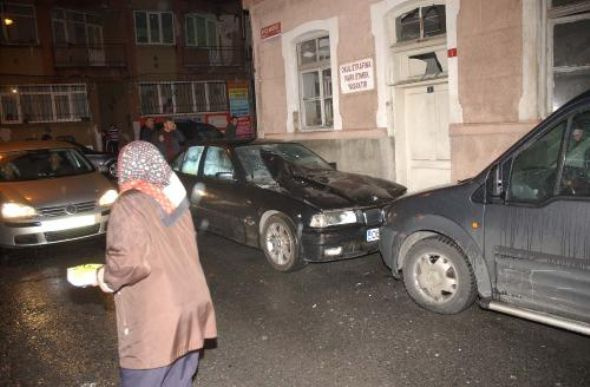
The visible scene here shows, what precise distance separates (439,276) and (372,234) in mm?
1400

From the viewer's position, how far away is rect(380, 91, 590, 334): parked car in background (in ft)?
11.8

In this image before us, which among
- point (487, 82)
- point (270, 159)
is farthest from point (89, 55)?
point (487, 82)

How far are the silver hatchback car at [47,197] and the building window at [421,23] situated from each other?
5993 millimetres

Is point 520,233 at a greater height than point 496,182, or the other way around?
point 496,182

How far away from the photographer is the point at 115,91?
27.6 m

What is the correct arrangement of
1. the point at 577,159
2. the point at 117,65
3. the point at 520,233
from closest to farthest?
the point at 577,159, the point at 520,233, the point at 117,65

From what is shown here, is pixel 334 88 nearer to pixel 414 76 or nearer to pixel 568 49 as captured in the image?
pixel 414 76

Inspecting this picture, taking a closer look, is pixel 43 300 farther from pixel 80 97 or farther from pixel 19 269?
pixel 80 97

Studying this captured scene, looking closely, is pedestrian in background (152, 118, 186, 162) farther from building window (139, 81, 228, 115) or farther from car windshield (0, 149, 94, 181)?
building window (139, 81, 228, 115)

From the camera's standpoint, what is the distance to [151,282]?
8.05 feet

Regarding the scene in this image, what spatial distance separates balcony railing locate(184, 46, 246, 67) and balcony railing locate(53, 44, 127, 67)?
141 inches

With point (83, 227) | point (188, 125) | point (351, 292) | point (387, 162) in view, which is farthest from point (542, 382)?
point (188, 125)

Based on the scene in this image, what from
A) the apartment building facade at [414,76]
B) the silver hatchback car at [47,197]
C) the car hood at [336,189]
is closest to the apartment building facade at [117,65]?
the apartment building facade at [414,76]

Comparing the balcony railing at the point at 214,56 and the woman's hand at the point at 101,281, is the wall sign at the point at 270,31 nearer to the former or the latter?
the woman's hand at the point at 101,281
